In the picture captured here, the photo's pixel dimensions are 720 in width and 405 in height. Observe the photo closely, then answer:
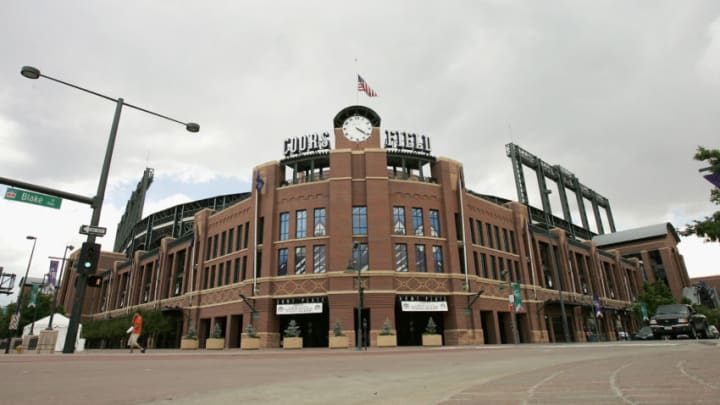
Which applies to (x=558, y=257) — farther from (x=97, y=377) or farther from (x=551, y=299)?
(x=97, y=377)

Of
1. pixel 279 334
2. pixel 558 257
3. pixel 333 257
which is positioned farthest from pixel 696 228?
Answer: pixel 558 257

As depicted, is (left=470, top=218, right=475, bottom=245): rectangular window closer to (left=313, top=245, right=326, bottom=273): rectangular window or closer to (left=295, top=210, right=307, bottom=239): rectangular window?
(left=313, top=245, right=326, bottom=273): rectangular window

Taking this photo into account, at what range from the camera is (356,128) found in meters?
42.2

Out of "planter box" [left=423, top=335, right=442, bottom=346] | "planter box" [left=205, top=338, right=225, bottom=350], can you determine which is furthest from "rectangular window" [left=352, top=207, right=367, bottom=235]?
"planter box" [left=205, top=338, right=225, bottom=350]

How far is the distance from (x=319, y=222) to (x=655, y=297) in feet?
159

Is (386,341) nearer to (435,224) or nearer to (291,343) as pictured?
(291,343)

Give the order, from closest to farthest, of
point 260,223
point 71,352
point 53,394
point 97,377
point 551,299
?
1. point 53,394
2. point 97,377
3. point 71,352
4. point 260,223
5. point 551,299

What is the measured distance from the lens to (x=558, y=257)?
2176 inches

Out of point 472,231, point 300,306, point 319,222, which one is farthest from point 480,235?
point 300,306

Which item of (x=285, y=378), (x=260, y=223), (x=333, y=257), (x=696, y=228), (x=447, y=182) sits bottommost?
(x=285, y=378)

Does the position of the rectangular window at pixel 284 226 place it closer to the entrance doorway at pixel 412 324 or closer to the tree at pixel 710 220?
the entrance doorway at pixel 412 324

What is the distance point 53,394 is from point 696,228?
20364mm

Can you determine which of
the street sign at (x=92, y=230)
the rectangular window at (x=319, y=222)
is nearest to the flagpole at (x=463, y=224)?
the rectangular window at (x=319, y=222)

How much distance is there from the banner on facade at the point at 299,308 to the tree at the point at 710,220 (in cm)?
2606
